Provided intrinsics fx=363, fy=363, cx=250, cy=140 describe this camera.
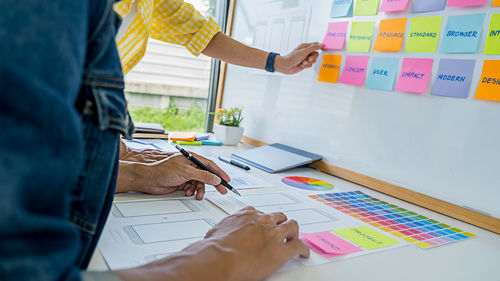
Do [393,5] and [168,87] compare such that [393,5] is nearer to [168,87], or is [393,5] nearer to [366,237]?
[366,237]

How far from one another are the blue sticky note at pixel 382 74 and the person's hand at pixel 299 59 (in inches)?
9.3

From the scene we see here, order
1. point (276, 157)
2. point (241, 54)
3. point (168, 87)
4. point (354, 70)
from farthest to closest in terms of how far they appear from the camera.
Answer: point (168, 87) < point (241, 54) < point (276, 157) < point (354, 70)

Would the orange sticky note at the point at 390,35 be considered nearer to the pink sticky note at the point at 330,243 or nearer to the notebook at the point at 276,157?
the notebook at the point at 276,157

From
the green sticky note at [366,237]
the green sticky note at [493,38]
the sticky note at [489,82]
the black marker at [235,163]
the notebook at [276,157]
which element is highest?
the green sticky note at [493,38]

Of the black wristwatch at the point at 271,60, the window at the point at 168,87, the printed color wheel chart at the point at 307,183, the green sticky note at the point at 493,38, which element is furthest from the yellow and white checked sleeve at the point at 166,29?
the window at the point at 168,87

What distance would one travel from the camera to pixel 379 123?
1.09 meters

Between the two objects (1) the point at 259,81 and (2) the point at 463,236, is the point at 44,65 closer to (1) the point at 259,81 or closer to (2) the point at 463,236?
(2) the point at 463,236

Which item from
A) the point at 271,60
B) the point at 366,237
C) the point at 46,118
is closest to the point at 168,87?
the point at 271,60

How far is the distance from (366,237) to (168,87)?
267 cm

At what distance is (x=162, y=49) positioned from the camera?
9.46 ft

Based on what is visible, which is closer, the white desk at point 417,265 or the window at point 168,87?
the white desk at point 417,265

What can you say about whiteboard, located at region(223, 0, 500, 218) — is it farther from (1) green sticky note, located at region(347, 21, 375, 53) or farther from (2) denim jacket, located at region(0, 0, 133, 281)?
(2) denim jacket, located at region(0, 0, 133, 281)

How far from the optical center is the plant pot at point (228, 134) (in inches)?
59.2

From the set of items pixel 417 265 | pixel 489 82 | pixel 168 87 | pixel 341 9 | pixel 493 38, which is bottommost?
pixel 417 265
